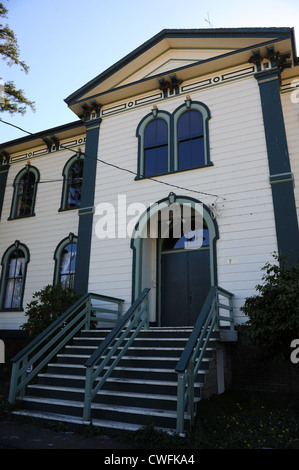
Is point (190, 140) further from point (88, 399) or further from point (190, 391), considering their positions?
point (88, 399)

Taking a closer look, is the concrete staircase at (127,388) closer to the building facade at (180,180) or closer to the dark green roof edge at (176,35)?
the building facade at (180,180)

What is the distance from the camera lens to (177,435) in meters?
4.63

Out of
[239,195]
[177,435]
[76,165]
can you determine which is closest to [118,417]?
[177,435]

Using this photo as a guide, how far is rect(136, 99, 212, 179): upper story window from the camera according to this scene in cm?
1017

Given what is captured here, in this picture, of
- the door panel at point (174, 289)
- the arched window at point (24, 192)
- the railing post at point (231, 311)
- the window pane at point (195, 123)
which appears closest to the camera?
the railing post at point (231, 311)

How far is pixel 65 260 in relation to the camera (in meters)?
12.1

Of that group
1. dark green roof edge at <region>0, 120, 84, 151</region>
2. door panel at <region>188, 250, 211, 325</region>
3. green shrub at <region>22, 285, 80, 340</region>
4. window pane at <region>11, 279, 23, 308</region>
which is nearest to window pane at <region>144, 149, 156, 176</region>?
door panel at <region>188, 250, 211, 325</region>

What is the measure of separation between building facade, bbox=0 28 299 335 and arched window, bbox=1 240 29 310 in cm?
5

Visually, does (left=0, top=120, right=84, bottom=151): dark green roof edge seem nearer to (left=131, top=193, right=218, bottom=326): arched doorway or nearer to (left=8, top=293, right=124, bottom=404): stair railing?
(left=131, top=193, right=218, bottom=326): arched doorway

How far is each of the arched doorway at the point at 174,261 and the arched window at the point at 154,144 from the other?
1318 mm

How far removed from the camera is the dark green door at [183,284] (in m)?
9.54

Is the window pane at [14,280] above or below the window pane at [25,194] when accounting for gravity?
below

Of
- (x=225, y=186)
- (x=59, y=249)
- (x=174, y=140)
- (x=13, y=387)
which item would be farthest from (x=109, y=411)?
(x=174, y=140)

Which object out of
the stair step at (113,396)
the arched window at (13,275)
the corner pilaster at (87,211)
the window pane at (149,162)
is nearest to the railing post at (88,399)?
the stair step at (113,396)
